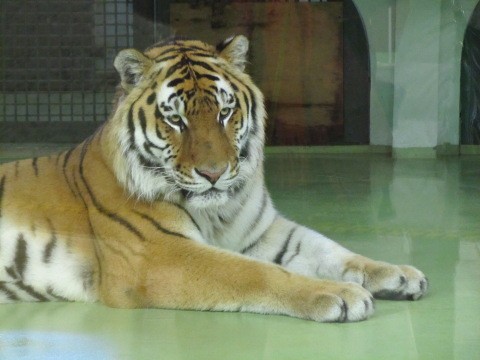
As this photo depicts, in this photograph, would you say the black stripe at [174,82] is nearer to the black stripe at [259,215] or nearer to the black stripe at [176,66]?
the black stripe at [176,66]

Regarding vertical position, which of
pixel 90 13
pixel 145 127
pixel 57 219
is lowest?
pixel 57 219

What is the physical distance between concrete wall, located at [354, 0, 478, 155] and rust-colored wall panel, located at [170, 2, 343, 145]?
27cm

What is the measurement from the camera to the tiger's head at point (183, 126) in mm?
3076

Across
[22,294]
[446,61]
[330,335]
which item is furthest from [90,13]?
[446,61]

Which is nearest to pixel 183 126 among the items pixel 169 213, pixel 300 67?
pixel 169 213

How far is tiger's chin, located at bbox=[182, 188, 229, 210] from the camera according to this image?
3080 mm

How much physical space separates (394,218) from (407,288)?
1649 mm

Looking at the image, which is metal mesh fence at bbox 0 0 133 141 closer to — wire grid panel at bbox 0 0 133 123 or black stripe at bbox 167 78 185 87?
wire grid panel at bbox 0 0 133 123

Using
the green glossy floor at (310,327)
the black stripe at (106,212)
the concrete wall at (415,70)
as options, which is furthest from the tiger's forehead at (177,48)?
the concrete wall at (415,70)

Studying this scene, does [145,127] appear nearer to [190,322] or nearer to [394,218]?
[190,322]

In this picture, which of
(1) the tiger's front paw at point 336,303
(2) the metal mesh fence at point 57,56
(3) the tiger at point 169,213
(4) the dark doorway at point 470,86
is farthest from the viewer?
(4) the dark doorway at point 470,86

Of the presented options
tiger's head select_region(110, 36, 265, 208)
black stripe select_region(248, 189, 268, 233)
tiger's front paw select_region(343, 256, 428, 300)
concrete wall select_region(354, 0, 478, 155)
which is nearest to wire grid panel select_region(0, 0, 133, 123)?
tiger's head select_region(110, 36, 265, 208)

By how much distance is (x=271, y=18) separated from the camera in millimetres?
5207

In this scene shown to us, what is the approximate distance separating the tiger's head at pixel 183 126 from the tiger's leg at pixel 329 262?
10.3 inches
